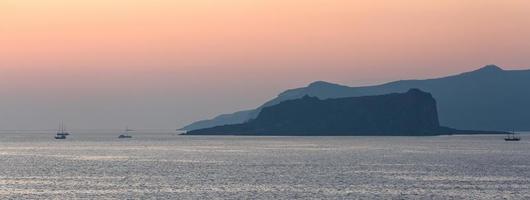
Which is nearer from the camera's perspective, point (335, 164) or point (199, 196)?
point (199, 196)

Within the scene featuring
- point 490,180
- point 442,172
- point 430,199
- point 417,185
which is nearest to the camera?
point 430,199

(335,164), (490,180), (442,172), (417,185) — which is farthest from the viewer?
(335,164)

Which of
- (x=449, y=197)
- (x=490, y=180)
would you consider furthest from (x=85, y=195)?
(x=490, y=180)

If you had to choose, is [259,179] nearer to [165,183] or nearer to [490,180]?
[165,183]

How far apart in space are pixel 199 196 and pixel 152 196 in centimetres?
494

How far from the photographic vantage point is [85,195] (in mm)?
107312

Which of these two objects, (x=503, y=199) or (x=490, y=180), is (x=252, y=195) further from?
(x=490, y=180)

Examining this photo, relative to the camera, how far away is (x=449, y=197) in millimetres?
105625

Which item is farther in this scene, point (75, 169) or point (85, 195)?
point (75, 169)

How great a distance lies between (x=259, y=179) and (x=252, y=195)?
26635 millimetres

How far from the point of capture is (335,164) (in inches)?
7052

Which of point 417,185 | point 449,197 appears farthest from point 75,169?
point 449,197

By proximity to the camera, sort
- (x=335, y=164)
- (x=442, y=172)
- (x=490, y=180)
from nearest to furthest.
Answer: (x=490, y=180) → (x=442, y=172) → (x=335, y=164)

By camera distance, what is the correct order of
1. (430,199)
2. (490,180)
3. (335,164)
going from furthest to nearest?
(335,164) → (490,180) → (430,199)
